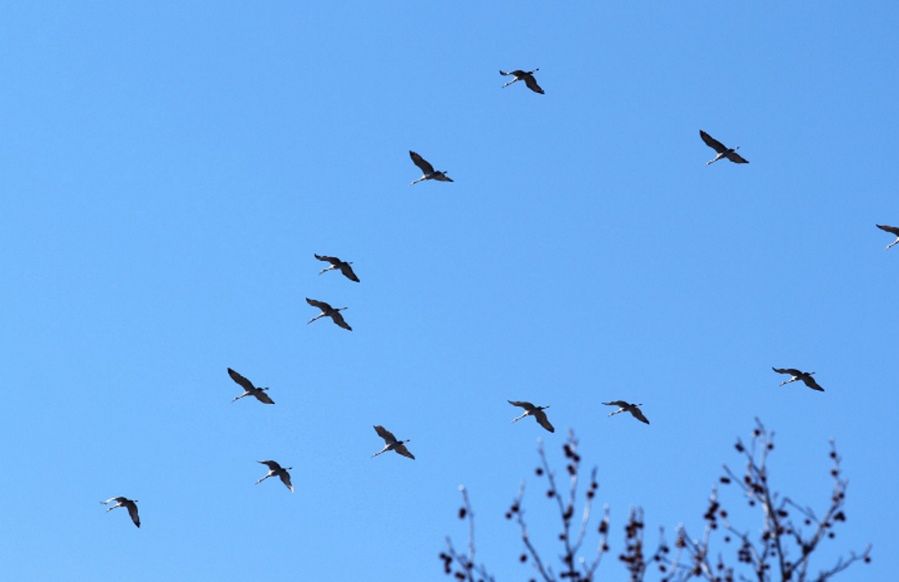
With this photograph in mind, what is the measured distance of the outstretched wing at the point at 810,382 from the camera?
5087cm

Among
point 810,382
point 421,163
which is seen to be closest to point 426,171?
point 421,163

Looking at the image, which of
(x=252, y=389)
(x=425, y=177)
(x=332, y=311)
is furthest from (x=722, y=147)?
(x=252, y=389)

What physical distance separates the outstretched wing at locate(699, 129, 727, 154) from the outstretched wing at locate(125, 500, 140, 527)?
67.9ft

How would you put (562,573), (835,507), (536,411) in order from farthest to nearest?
(536,411) → (835,507) → (562,573)

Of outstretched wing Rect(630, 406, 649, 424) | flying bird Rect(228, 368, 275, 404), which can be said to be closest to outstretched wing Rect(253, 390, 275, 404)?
flying bird Rect(228, 368, 275, 404)

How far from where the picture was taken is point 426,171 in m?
52.8

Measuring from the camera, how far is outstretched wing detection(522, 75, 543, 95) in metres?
53.0

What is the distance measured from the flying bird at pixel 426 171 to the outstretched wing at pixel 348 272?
3373 millimetres

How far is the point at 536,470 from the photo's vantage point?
18.5 m

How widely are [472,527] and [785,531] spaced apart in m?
4.13

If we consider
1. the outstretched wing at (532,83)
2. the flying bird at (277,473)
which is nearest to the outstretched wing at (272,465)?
the flying bird at (277,473)

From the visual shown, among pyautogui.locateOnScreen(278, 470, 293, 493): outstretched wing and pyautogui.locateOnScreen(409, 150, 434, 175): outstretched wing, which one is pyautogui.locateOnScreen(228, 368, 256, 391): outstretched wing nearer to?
pyautogui.locateOnScreen(278, 470, 293, 493): outstretched wing

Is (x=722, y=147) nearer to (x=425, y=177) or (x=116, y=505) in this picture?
(x=425, y=177)

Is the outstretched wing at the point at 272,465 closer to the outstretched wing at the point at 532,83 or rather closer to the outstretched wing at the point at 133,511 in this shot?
the outstretched wing at the point at 133,511
